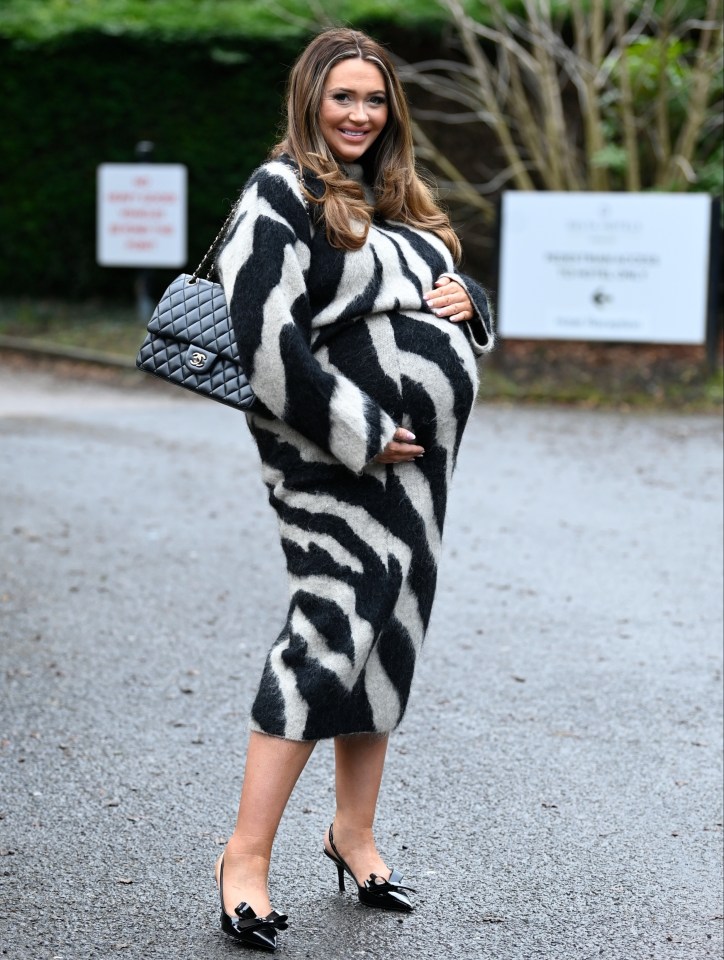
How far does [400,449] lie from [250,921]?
39.8 inches

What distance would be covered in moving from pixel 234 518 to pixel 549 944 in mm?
4608

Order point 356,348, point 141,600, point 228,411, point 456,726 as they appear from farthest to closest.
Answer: point 228,411 → point 141,600 → point 456,726 → point 356,348

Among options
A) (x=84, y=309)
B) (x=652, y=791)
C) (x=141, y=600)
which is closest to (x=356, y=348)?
(x=652, y=791)

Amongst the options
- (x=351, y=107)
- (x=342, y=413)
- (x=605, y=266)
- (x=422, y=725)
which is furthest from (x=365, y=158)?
(x=605, y=266)

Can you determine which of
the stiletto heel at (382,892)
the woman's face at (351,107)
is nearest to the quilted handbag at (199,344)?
the woman's face at (351,107)

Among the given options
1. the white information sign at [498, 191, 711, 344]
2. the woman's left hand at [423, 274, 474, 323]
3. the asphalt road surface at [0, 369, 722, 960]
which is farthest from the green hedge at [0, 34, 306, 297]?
the woman's left hand at [423, 274, 474, 323]

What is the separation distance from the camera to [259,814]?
2953 millimetres

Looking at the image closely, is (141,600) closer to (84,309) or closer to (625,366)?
(625,366)

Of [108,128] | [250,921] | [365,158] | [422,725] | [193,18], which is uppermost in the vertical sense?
[193,18]

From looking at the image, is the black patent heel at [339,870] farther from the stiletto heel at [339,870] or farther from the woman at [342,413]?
the woman at [342,413]

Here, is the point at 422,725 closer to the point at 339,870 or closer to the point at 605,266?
the point at 339,870

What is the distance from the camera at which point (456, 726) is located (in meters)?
4.48

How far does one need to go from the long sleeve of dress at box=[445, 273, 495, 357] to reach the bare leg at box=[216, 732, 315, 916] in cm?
92

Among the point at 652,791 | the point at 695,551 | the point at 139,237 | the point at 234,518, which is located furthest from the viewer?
the point at 139,237
